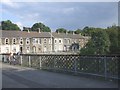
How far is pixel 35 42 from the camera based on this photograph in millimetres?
97750

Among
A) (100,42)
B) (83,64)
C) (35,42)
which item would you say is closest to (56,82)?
(83,64)

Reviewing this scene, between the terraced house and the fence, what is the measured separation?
216 feet

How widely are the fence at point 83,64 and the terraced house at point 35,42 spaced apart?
216ft

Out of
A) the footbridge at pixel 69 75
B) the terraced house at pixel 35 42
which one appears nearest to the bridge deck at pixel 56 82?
the footbridge at pixel 69 75

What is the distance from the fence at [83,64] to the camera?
12445 millimetres

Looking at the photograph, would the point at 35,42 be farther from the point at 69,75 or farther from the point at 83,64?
the point at 83,64

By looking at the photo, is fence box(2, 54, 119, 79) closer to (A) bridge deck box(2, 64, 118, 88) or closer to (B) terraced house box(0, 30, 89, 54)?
(A) bridge deck box(2, 64, 118, 88)

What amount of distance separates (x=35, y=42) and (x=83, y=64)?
83.7m

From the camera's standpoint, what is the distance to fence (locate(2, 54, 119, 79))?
40.8 feet

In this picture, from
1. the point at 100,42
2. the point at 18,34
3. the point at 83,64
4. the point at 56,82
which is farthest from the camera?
the point at 18,34

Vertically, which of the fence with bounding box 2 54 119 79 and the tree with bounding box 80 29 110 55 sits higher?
the tree with bounding box 80 29 110 55

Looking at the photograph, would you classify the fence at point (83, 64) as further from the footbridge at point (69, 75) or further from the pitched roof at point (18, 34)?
the pitched roof at point (18, 34)

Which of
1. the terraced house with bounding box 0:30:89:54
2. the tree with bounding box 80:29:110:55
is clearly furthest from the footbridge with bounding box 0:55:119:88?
the terraced house with bounding box 0:30:89:54

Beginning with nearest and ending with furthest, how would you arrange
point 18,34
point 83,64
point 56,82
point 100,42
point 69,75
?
point 56,82 < point 83,64 < point 69,75 < point 100,42 < point 18,34
